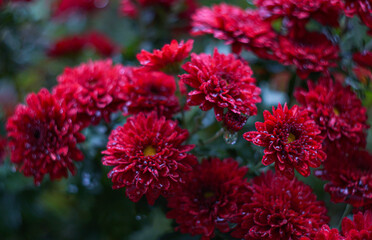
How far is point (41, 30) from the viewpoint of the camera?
4.00ft

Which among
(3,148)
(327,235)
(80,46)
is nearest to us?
(327,235)

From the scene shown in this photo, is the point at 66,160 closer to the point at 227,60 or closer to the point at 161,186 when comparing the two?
the point at 161,186

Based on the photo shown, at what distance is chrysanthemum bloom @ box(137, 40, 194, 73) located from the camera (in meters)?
0.57

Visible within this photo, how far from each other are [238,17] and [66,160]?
0.45 metres

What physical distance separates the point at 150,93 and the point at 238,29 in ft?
0.70

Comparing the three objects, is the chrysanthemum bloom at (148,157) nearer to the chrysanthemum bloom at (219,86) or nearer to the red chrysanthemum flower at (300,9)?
the chrysanthemum bloom at (219,86)

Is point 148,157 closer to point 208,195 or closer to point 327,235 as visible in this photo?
point 208,195

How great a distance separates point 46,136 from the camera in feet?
1.93

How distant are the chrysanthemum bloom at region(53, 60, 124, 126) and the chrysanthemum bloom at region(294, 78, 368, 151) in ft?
1.18

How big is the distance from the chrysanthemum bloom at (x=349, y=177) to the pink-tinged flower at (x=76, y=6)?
1.09 m

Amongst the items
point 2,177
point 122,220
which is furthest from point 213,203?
point 2,177

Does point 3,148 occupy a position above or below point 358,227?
below

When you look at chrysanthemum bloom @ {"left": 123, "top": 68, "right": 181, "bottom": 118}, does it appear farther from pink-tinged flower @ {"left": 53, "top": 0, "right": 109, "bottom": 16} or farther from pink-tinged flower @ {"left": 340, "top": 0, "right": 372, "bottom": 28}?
pink-tinged flower @ {"left": 53, "top": 0, "right": 109, "bottom": 16}

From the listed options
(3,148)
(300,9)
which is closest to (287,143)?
(300,9)
